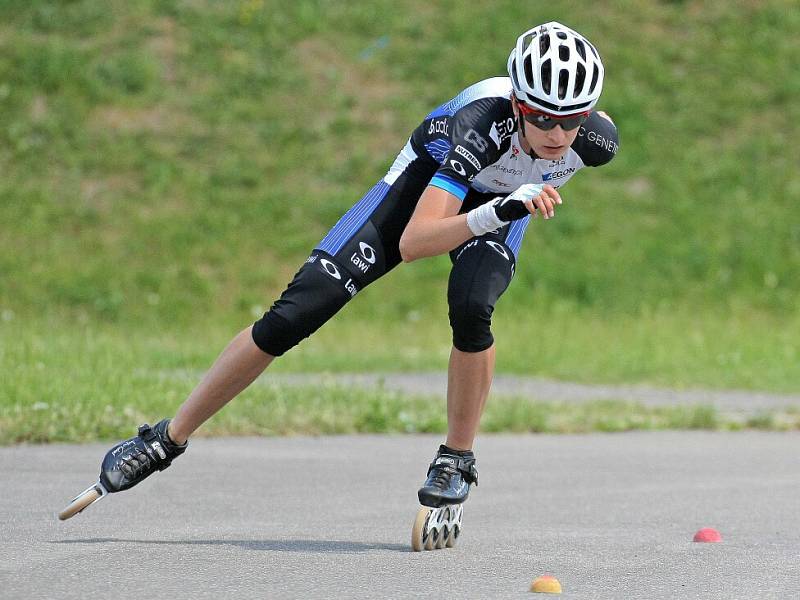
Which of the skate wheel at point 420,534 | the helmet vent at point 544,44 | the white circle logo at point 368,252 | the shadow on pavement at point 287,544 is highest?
the helmet vent at point 544,44

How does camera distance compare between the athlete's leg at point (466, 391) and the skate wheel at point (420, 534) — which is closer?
the skate wheel at point (420, 534)

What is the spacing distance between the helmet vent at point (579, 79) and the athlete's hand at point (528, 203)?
1.70ft

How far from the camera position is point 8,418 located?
359 inches

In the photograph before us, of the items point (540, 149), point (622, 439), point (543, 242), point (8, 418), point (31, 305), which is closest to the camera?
point (540, 149)

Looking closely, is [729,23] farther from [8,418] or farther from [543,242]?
[8,418]

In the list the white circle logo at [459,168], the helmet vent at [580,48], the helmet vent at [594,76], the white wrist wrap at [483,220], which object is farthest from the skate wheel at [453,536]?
the helmet vent at [580,48]

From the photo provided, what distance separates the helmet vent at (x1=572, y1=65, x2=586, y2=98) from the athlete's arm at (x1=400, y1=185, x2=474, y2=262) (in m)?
0.60

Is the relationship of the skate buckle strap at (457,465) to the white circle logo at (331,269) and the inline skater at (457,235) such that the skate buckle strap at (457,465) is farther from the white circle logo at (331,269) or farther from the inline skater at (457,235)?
the white circle logo at (331,269)

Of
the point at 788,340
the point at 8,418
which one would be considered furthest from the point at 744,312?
the point at 8,418

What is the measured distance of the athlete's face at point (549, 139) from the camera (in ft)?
18.6

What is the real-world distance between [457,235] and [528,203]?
0.36m

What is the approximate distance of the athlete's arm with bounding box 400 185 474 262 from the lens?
5.47 m

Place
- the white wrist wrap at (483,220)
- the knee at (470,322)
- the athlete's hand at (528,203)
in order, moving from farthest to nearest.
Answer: the knee at (470,322) → the white wrist wrap at (483,220) → the athlete's hand at (528,203)

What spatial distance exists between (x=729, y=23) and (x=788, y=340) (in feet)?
30.4
